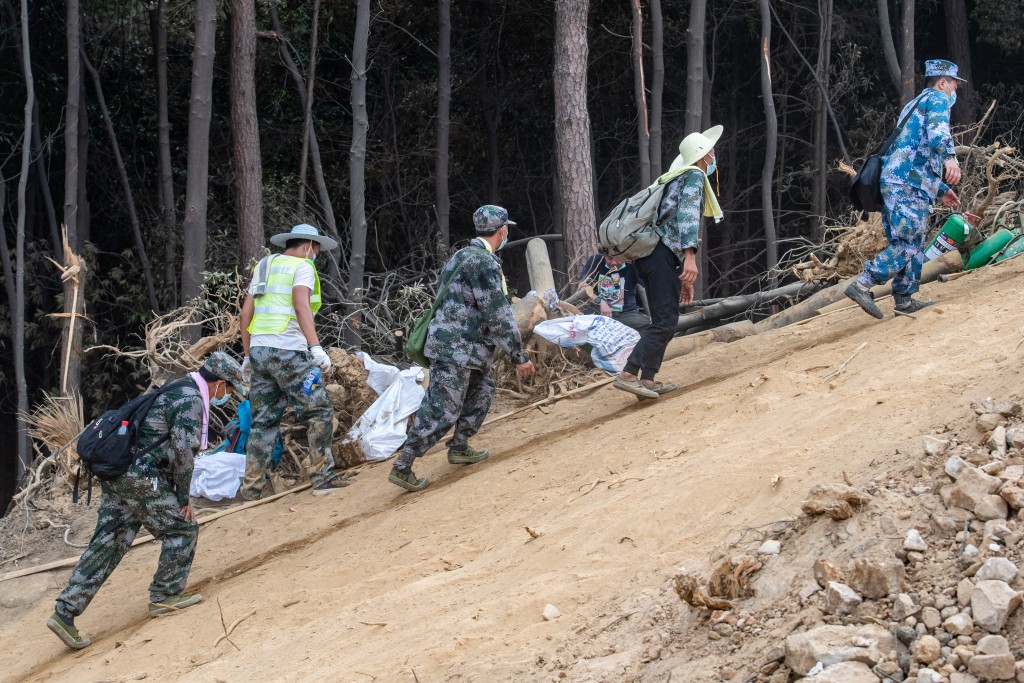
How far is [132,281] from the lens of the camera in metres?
15.0

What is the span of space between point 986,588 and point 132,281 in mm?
13637

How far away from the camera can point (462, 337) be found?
6.82m

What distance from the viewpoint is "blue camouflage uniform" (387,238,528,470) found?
676cm

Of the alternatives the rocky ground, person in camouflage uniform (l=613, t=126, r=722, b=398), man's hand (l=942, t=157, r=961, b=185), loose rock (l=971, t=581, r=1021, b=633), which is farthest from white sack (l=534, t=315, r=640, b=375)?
loose rock (l=971, t=581, r=1021, b=633)

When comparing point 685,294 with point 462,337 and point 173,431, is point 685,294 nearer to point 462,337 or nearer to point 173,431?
point 462,337

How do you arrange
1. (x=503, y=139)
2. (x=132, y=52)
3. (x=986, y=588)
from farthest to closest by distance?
1. (x=503, y=139)
2. (x=132, y=52)
3. (x=986, y=588)

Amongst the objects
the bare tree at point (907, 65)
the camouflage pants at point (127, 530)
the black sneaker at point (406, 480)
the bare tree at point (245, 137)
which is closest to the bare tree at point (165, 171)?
the bare tree at point (245, 137)

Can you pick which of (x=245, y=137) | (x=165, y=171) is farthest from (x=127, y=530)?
(x=165, y=171)

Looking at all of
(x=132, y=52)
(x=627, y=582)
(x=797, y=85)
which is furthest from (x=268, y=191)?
(x=627, y=582)

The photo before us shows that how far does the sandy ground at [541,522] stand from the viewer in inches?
184

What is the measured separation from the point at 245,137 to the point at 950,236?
753 cm

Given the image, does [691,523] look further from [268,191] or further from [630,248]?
[268,191]

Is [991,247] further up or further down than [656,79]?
further down

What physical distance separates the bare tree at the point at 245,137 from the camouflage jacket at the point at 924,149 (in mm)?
6884
